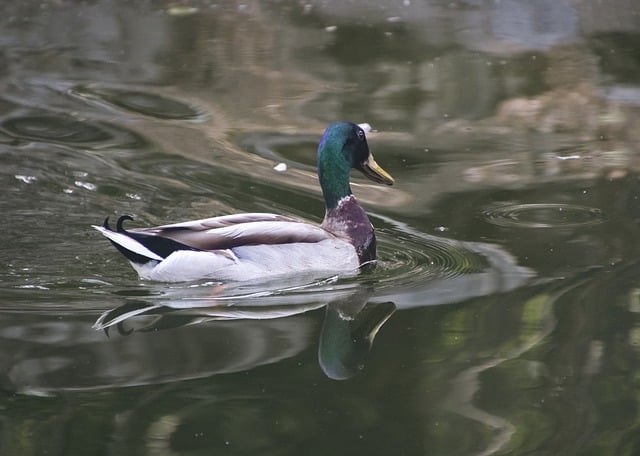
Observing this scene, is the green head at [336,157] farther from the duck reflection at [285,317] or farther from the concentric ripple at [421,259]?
the duck reflection at [285,317]

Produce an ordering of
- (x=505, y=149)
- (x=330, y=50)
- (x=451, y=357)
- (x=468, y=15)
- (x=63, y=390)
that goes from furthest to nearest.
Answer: (x=468, y=15), (x=330, y=50), (x=505, y=149), (x=451, y=357), (x=63, y=390)

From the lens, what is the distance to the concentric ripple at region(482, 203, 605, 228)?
28.7 feet

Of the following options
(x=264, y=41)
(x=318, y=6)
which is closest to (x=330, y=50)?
(x=264, y=41)

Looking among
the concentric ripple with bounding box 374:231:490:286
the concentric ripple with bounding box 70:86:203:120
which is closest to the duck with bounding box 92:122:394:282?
the concentric ripple with bounding box 374:231:490:286

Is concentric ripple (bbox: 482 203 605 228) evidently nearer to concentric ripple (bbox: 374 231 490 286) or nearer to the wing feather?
concentric ripple (bbox: 374 231 490 286)

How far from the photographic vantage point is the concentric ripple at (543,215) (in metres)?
8.76

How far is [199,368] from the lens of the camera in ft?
20.8

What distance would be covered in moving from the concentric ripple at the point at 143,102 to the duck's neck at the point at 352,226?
352 centimetres

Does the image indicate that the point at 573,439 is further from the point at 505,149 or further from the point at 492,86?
the point at 492,86

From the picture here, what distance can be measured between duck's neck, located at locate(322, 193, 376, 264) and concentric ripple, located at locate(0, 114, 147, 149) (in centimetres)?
290

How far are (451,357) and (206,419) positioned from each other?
142cm

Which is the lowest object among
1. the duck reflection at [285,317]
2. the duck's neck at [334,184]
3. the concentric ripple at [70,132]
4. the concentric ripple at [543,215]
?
the concentric ripple at [70,132]

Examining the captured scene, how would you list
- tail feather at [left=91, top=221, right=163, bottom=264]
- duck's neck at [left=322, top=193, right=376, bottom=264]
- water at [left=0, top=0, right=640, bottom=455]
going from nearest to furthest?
water at [left=0, top=0, right=640, bottom=455] < tail feather at [left=91, top=221, right=163, bottom=264] < duck's neck at [left=322, top=193, right=376, bottom=264]

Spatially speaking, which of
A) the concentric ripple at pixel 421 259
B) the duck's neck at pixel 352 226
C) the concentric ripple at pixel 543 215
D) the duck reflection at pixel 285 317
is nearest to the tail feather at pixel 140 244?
the duck reflection at pixel 285 317
